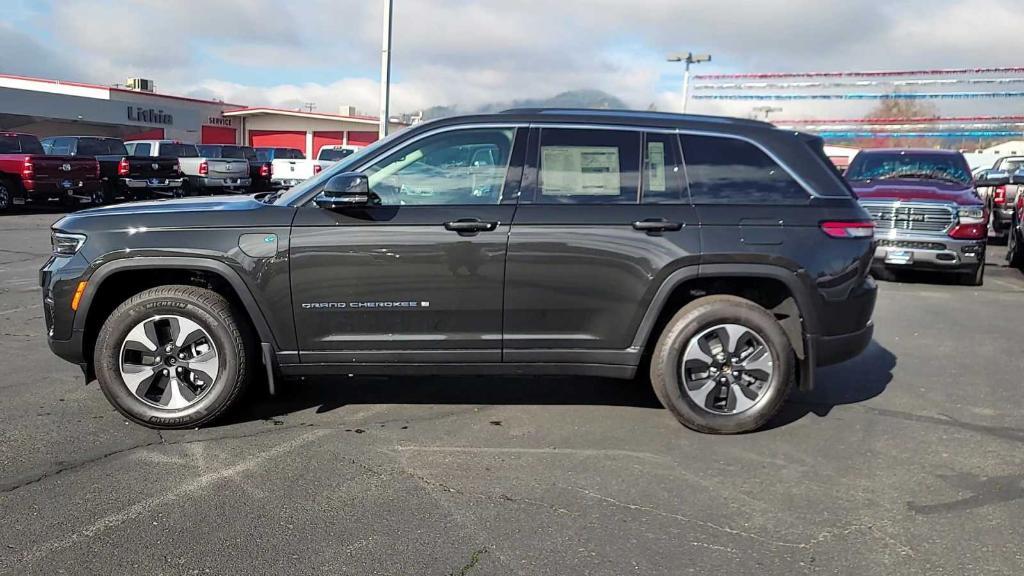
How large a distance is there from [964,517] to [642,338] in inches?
68.9

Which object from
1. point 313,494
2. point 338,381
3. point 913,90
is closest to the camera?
point 313,494

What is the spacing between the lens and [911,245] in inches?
375

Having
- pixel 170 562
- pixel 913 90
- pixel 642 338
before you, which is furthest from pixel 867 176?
pixel 913 90

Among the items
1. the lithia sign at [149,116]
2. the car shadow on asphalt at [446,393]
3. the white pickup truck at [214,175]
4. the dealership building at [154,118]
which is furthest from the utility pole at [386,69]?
the lithia sign at [149,116]

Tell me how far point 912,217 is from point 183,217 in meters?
8.66

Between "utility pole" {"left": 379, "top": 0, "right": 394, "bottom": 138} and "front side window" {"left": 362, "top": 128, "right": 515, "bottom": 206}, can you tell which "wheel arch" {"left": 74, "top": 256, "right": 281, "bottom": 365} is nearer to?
"front side window" {"left": 362, "top": 128, "right": 515, "bottom": 206}

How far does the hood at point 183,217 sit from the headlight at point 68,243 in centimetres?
4

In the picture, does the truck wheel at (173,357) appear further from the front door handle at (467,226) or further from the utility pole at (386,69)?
the utility pole at (386,69)

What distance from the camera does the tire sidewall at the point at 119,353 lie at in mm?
4215

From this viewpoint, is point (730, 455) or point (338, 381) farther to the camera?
point (338, 381)

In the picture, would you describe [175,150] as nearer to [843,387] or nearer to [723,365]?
[843,387]

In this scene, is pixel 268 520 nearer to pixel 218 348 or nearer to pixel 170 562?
pixel 170 562

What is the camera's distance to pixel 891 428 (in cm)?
461

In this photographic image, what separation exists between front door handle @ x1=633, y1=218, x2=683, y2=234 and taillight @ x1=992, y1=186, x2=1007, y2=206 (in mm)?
13934
